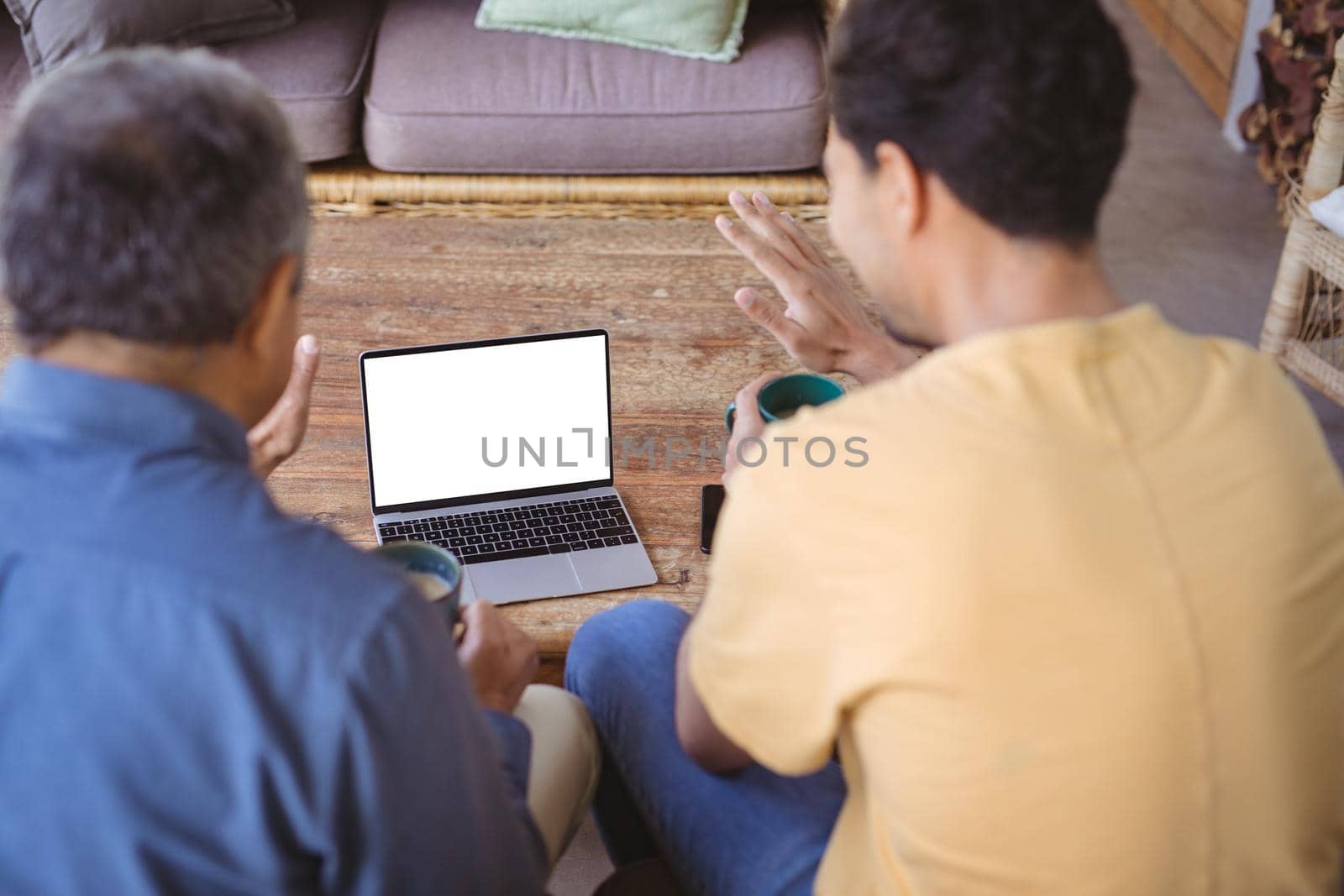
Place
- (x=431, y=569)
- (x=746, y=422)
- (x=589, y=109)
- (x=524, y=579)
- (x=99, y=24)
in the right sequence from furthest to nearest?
(x=589, y=109) < (x=99, y=24) < (x=524, y=579) < (x=746, y=422) < (x=431, y=569)

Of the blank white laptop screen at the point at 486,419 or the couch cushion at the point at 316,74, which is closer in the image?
the blank white laptop screen at the point at 486,419

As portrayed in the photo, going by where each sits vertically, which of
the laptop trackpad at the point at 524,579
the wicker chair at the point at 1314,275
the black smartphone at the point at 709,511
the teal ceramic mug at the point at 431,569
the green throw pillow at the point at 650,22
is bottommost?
the wicker chair at the point at 1314,275

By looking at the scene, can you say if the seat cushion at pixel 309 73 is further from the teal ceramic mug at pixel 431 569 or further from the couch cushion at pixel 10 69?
the teal ceramic mug at pixel 431 569

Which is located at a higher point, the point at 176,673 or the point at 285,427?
the point at 176,673

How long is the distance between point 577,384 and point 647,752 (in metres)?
0.45

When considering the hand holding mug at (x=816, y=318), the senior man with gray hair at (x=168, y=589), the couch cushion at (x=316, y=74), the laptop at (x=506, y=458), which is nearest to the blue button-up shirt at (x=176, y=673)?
the senior man with gray hair at (x=168, y=589)

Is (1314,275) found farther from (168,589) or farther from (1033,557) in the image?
(168,589)

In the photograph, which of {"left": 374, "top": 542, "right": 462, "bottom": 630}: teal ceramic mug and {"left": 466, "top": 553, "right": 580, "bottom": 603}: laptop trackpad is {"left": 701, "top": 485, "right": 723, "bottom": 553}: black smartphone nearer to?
{"left": 466, "top": 553, "right": 580, "bottom": 603}: laptop trackpad

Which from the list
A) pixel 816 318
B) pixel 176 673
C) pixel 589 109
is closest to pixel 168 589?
pixel 176 673

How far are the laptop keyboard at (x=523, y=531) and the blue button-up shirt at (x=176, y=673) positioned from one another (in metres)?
0.65

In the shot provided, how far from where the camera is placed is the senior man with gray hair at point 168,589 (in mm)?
688

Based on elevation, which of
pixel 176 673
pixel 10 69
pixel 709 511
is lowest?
pixel 10 69

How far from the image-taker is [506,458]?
1448 millimetres

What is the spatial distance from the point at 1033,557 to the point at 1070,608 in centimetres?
4
